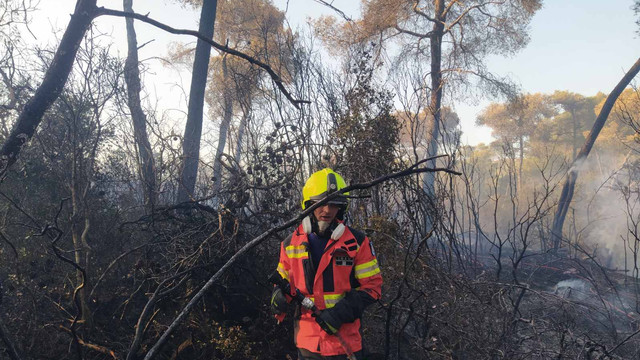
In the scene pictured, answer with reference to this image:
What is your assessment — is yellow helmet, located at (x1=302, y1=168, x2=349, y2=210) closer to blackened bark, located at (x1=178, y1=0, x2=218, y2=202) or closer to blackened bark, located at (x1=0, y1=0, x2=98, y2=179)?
blackened bark, located at (x1=0, y1=0, x2=98, y2=179)

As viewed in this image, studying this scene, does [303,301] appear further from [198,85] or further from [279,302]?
[198,85]

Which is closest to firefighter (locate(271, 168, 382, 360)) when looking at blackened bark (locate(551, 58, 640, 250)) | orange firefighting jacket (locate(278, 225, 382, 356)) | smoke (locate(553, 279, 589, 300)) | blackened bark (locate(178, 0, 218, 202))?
orange firefighting jacket (locate(278, 225, 382, 356))

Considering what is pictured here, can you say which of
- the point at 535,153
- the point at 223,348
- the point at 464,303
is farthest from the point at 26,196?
the point at 535,153

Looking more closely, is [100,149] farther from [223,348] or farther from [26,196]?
[223,348]

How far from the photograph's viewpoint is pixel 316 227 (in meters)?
2.78

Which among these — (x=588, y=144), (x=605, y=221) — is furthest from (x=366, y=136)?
(x=605, y=221)

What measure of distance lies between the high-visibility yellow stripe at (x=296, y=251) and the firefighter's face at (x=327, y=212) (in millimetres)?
243

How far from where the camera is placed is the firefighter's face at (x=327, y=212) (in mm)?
2699

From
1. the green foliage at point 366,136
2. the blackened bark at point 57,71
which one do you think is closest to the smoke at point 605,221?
the green foliage at point 366,136

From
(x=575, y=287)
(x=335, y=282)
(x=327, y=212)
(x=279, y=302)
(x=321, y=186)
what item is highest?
(x=321, y=186)

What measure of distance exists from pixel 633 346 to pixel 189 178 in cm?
779

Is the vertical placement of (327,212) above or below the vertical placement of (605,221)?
above

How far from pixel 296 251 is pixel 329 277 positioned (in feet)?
0.99

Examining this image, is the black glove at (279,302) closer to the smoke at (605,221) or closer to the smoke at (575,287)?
the smoke at (575,287)
